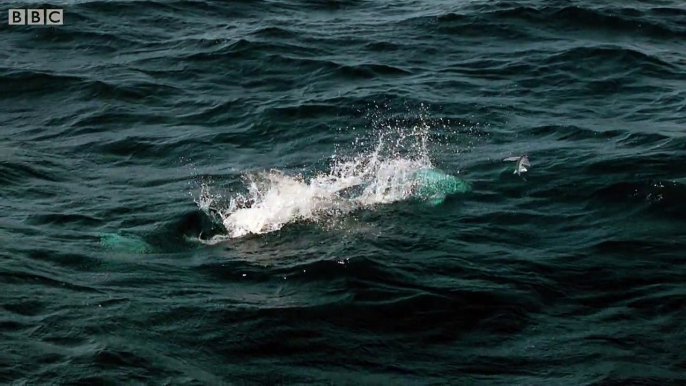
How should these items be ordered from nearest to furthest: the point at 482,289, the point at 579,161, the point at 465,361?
1. the point at 465,361
2. the point at 482,289
3. the point at 579,161

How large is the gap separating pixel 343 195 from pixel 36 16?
32.9ft

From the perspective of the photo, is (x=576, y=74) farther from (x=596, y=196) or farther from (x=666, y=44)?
(x=596, y=196)

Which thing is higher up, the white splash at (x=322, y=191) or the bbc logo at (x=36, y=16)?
the bbc logo at (x=36, y=16)

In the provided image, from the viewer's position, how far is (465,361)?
30.0ft

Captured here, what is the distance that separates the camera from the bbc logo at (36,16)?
20.1 meters

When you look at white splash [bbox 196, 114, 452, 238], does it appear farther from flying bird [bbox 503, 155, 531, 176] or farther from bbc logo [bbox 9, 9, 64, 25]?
bbc logo [bbox 9, 9, 64, 25]

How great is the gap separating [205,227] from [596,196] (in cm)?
437

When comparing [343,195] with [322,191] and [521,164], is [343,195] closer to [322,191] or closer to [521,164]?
[322,191]

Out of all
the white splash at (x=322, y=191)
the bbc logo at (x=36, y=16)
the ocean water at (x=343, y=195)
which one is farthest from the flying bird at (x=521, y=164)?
the bbc logo at (x=36, y=16)

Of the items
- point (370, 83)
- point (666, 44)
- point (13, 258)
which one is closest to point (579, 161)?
point (370, 83)

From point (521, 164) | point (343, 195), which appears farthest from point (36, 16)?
point (521, 164)

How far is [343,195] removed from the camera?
12703 mm

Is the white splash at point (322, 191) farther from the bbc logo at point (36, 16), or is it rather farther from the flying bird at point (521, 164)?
the bbc logo at point (36, 16)

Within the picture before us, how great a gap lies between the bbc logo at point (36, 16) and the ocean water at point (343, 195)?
301 millimetres
